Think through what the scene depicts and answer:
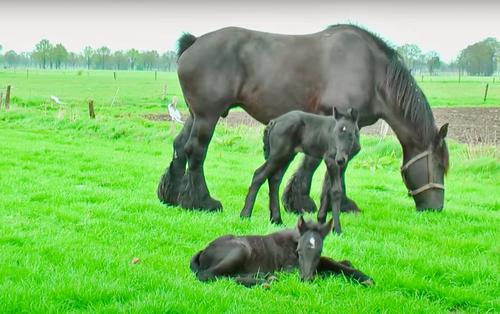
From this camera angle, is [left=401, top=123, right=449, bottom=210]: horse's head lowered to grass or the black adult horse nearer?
the black adult horse

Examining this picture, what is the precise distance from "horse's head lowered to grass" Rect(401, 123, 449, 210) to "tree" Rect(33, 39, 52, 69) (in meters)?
118

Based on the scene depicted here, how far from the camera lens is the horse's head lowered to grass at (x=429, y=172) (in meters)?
9.01

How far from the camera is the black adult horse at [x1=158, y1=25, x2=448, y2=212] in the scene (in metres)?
8.62

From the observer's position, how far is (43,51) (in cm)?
12669

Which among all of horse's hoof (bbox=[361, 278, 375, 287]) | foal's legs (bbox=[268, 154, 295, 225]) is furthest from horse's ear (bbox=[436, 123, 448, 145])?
horse's hoof (bbox=[361, 278, 375, 287])

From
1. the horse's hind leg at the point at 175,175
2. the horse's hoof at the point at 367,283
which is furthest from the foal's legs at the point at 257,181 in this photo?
the horse's hoof at the point at 367,283

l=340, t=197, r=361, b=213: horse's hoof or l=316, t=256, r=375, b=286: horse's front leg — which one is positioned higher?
l=316, t=256, r=375, b=286: horse's front leg

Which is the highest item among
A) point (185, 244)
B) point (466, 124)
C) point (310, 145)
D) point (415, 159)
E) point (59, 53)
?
point (59, 53)

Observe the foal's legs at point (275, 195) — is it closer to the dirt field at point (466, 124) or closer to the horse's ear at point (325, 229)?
the horse's ear at point (325, 229)

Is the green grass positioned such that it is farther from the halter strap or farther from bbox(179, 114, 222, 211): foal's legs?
the halter strap

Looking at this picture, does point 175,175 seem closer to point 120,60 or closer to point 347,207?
point 347,207

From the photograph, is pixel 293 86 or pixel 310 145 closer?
pixel 310 145

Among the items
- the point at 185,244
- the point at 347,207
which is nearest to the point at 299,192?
the point at 347,207

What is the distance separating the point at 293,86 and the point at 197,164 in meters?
1.74
